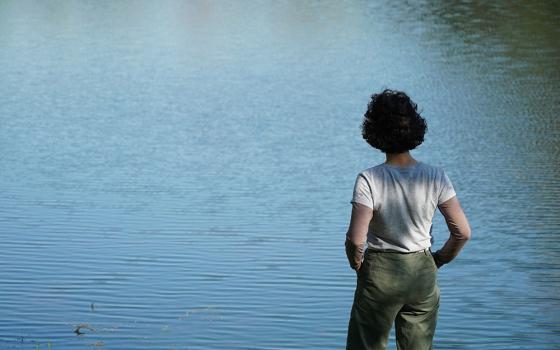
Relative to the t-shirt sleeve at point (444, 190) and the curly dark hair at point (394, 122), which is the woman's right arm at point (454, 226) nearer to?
the t-shirt sleeve at point (444, 190)

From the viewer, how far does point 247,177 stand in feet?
40.6

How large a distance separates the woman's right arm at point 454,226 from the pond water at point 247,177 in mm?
2494

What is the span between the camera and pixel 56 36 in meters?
27.0

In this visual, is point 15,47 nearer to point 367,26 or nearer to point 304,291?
point 367,26

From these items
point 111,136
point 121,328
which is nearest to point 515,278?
point 121,328

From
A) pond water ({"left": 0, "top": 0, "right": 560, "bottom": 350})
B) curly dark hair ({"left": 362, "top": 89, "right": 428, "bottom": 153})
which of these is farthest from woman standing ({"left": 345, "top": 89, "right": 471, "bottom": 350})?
pond water ({"left": 0, "top": 0, "right": 560, "bottom": 350})

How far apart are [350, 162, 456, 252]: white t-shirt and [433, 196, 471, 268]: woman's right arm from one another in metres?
0.03

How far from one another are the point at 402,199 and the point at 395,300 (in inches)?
13.1

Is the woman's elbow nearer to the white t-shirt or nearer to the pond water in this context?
the white t-shirt

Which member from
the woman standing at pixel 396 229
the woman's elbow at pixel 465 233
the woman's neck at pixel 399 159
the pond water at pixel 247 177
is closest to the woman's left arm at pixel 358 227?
the woman standing at pixel 396 229

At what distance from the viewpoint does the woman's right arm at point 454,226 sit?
439 cm

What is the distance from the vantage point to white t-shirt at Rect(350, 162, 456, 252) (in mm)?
4320

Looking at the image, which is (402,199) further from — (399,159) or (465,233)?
(465,233)

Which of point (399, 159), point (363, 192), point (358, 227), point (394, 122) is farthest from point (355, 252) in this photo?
point (394, 122)
